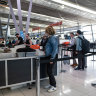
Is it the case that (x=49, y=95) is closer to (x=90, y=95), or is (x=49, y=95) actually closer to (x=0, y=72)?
(x=90, y=95)

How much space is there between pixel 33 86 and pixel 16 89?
45 centimetres

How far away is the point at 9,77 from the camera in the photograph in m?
2.54

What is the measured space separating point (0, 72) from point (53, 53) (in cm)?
120

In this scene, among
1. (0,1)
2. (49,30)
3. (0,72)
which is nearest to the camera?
(0,72)

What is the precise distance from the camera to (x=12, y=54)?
2787mm

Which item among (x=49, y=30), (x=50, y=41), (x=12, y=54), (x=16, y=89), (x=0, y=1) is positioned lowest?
(x=16, y=89)

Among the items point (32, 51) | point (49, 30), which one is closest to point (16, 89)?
point (32, 51)

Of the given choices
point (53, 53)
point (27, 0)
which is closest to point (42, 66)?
point (53, 53)

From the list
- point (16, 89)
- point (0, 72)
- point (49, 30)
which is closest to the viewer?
point (0, 72)

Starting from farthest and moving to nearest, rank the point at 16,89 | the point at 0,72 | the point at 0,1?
the point at 0,1, the point at 16,89, the point at 0,72

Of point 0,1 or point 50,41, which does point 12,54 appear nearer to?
point 50,41

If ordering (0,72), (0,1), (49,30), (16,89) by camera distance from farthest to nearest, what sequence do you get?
(0,1) → (16,89) → (49,30) → (0,72)

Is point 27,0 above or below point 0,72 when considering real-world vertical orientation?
above

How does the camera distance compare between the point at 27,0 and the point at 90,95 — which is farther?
the point at 27,0
